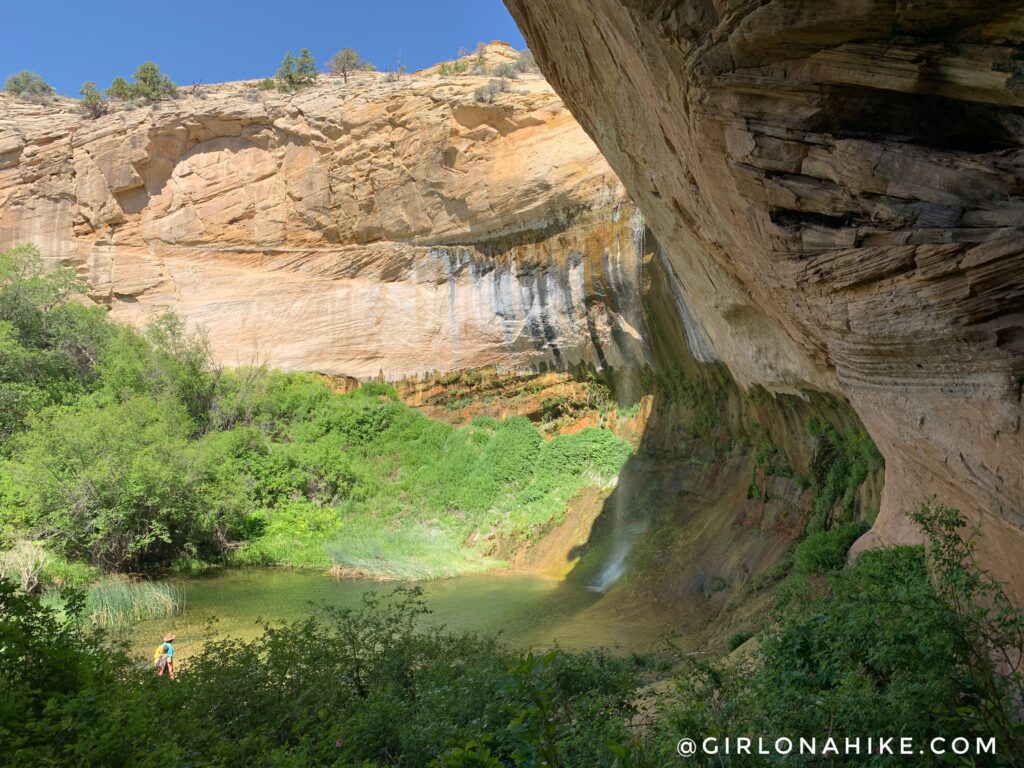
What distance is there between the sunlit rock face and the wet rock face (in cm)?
1661

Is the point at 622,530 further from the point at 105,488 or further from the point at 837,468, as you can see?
the point at 105,488

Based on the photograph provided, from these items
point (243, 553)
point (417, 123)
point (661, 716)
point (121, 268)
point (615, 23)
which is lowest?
point (243, 553)

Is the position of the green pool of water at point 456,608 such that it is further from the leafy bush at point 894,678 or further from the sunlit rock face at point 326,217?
the sunlit rock face at point 326,217

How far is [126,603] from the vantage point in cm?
1334

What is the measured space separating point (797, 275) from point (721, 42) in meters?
2.03

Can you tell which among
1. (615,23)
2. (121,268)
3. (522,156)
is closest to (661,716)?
(615,23)

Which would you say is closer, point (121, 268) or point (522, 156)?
point (522, 156)

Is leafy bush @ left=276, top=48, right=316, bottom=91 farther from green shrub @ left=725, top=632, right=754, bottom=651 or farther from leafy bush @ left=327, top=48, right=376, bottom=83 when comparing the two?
green shrub @ left=725, top=632, right=754, bottom=651

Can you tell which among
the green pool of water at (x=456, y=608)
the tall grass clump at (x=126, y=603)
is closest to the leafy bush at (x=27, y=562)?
the tall grass clump at (x=126, y=603)

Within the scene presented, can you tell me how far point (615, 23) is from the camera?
637 cm

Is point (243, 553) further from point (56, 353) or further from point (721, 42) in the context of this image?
point (721, 42)

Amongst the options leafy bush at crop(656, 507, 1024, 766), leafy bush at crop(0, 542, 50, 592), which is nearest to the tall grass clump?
leafy bush at crop(0, 542, 50, 592)

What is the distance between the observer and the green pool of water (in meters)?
11.7

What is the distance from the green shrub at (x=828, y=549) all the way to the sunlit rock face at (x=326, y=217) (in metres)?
14.2
